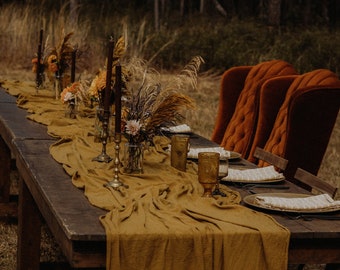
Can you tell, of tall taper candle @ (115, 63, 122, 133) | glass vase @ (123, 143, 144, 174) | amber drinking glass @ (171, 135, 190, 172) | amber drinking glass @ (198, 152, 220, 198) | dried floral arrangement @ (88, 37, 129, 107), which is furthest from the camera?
dried floral arrangement @ (88, 37, 129, 107)

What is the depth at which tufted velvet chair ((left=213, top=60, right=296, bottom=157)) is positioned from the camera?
570 centimetres

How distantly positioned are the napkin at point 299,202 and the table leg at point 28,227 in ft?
4.49

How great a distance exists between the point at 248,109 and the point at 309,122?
1050 mm

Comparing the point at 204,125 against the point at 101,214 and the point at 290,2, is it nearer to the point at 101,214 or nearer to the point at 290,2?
the point at 101,214

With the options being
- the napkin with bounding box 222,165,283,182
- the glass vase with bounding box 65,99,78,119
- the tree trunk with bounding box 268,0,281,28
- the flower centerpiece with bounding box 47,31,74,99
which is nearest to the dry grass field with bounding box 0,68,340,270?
the napkin with bounding box 222,165,283,182

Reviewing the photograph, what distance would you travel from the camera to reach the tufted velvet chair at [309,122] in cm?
478

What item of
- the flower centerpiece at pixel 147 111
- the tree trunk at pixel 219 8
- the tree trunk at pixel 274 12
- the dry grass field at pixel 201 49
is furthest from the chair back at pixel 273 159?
the tree trunk at pixel 219 8

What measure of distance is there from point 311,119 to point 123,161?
4.34 feet

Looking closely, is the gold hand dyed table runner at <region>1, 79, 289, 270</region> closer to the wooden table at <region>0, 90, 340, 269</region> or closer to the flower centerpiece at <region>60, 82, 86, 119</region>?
the wooden table at <region>0, 90, 340, 269</region>

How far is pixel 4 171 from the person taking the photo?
20.1 feet

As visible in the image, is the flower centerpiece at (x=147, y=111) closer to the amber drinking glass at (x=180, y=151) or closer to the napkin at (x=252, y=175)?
the amber drinking glass at (x=180, y=151)

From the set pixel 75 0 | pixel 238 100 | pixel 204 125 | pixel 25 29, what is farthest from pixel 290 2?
pixel 238 100

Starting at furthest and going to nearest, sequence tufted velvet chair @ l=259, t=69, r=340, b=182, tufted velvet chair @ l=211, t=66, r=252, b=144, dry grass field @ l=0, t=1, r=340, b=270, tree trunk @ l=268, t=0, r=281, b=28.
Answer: tree trunk @ l=268, t=0, r=281, b=28 → dry grass field @ l=0, t=1, r=340, b=270 → tufted velvet chair @ l=211, t=66, r=252, b=144 → tufted velvet chair @ l=259, t=69, r=340, b=182

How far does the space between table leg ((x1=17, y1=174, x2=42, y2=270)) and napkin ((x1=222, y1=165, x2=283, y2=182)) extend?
1014mm
